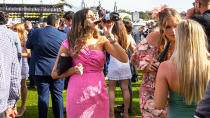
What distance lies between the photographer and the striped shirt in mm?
2520

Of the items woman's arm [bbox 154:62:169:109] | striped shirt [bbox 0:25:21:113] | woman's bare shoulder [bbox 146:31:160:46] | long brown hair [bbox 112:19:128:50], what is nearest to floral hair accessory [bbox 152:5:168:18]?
woman's bare shoulder [bbox 146:31:160:46]

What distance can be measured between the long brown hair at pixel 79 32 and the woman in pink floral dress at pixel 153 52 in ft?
2.09

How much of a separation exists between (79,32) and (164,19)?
947mm

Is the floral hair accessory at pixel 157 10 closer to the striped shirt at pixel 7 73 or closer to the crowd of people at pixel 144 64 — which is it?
the crowd of people at pixel 144 64

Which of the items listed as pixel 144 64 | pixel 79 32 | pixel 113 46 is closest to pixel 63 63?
pixel 79 32

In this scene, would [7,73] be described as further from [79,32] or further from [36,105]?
[36,105]

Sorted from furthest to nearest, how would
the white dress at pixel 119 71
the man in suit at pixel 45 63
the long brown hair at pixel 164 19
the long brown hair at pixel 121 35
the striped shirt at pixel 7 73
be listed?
the white dress at pixel 119 71
the long brown hair at pixel 121 35
the man in suit at pixel 45 63
the long brown hair at pixel 164 19
the striped shirt at pixel 7 73

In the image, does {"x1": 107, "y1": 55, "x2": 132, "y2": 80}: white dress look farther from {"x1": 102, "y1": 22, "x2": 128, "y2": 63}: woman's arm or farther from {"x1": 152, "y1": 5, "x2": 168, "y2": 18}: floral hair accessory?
{"x1": 152, "y1": 5, "x2": 168, "y2": 18}: floral hair accessory

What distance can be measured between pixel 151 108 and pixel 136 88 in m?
5.67

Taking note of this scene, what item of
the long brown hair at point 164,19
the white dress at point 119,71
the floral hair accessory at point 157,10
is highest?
the floral hair accessory at point 157,10

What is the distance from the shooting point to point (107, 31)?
317 cm

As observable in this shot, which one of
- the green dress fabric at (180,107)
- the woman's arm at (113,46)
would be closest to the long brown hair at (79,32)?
the woman's arm at (113,46)

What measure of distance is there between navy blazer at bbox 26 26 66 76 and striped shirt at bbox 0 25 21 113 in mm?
2288

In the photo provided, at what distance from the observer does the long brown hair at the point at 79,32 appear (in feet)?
10.4
